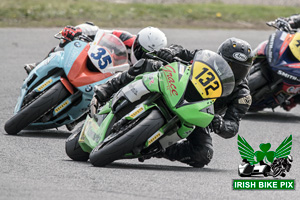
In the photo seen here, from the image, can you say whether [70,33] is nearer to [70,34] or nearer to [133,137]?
[70,34]

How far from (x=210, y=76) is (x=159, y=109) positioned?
56 centimetres

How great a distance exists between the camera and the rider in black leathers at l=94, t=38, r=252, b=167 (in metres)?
7.23

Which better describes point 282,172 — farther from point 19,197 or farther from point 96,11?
point 96,11

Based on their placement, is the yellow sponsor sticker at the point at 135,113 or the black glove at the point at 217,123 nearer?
the yellow sponsor sticker at the point at 135,113

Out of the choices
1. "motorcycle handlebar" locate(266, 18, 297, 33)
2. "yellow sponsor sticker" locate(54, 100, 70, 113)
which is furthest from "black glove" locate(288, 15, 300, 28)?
"yellow sponsor sticker" locate(54, 100, 70, 113)

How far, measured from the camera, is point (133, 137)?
6.25 metres

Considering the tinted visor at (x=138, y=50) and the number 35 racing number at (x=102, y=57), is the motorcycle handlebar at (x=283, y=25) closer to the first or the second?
the tinted visor at (x=138, y=50)

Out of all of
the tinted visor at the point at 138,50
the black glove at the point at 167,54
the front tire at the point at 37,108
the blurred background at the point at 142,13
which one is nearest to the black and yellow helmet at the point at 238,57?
the black glove at the point at 167,54

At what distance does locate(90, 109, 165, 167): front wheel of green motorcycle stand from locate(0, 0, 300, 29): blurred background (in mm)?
11233

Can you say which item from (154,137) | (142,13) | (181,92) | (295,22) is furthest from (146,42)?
(142,13)

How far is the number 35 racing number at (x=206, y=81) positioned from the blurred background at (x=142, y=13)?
1111 centimetres

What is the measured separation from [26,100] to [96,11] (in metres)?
11.1

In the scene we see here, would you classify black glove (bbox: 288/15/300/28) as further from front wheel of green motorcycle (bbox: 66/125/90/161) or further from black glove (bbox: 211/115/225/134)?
front wheel of green motorcycle (bbox: 66/125/90/161)

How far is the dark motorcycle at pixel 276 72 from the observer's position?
36.1 ft
